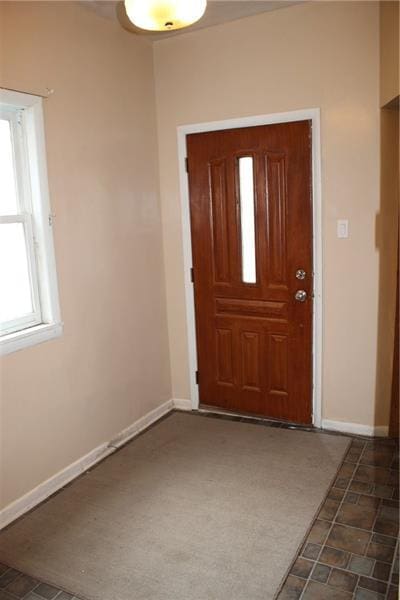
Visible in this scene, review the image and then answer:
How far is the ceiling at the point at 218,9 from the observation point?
2.90m

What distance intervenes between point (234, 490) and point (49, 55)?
2537mm

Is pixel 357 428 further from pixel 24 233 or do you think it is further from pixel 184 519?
pixel 24 233

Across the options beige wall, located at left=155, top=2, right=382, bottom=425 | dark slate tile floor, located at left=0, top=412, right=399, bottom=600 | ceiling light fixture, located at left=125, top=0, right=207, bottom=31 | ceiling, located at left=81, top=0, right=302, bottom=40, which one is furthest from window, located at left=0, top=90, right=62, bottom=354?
beige wall, located at left=155, top=2, right=382, bottom=425

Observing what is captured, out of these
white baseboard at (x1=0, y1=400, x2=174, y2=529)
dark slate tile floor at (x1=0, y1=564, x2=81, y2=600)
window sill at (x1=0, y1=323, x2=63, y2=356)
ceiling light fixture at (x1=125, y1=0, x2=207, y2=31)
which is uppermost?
ceiling light fixture at (x1=125, y1=0, x2=207, y2=31)

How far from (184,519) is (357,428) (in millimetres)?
1387

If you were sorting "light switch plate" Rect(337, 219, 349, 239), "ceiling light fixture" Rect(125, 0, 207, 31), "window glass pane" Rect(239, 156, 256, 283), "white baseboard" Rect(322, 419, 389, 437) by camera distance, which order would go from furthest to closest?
1. "window glass pane" Rect(239, 156, 256, 283)
2. "white baseboard" Rect(322, 419, 389, 437)
3. "light switch plate" Rect(337, 219, 349, 239)
4. "ceiling light fixture" Rect(125, 0, 207, 31)

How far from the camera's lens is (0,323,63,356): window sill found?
2.50 metres

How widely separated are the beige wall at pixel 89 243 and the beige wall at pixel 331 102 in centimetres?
39

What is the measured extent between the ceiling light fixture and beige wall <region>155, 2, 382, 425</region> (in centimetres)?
138

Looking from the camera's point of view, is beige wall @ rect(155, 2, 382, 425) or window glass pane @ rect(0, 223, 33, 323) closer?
window glass pane @ rect(0, 223, 33, 323)

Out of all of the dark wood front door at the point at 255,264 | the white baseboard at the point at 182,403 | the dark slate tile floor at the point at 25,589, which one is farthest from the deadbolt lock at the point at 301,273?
the dark slate tile floor at the point at 25,589

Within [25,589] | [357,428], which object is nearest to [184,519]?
[25,589]

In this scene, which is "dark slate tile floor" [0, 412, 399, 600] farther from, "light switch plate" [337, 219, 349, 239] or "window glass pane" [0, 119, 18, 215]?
"window glass pane" [0, 119, 18, 215]

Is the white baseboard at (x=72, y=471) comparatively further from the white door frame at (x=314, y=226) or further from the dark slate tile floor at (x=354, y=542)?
→ the dark slate tile floor at (x=354, y=542)
